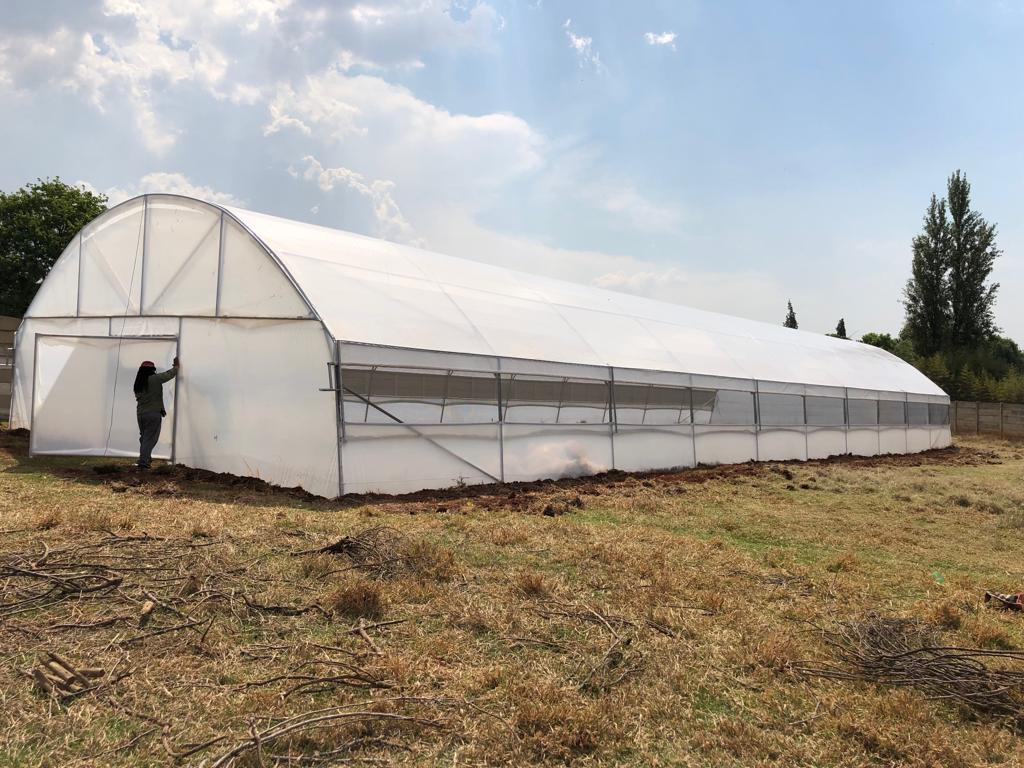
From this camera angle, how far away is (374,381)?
990 centimetres

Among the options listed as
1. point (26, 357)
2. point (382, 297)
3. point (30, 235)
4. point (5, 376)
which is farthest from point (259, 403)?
point (30, 235)

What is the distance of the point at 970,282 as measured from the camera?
1812 inches

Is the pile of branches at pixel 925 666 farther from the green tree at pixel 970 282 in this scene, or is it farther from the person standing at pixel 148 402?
the green tree at pixel 970 282

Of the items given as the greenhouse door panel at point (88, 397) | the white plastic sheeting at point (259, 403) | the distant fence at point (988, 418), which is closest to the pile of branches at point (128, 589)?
the white plastic sheeting at point (259, 403)

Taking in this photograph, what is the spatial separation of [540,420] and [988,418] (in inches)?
1201

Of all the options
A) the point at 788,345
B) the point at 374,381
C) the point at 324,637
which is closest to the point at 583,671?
the point at 324,637

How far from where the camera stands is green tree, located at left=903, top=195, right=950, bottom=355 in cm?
4662

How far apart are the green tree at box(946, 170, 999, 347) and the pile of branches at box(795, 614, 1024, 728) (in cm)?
4947

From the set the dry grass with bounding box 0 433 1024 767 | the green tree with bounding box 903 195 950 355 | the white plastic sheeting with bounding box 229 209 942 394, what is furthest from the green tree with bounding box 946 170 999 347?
the dry grass with bounding box 0 433 1024 767

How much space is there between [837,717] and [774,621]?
1.45 metres

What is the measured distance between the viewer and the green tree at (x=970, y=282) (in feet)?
150

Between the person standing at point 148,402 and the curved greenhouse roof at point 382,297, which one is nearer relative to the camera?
the curved greenhouse roof at point 382,297

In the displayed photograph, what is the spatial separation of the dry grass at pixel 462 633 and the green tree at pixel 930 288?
44318mm

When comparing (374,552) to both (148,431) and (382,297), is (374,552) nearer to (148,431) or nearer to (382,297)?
(382,297)
